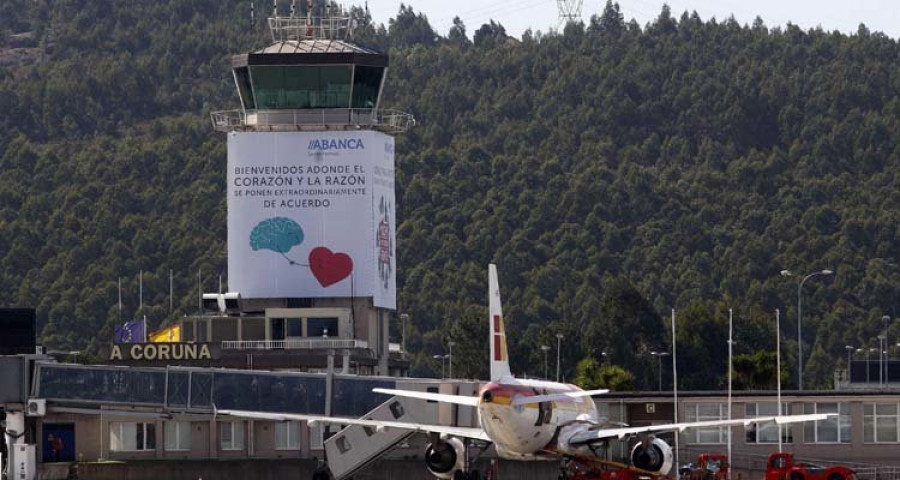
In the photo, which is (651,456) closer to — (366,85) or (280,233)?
(280,233)

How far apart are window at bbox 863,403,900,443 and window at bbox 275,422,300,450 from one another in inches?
1091

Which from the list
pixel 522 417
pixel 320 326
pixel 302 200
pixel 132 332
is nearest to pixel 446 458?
pixel 522 417

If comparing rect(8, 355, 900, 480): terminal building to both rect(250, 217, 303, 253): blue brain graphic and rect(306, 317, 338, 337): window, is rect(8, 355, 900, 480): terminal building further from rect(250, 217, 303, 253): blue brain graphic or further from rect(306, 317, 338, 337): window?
rect(250, 217, 303, 253): blue brain graphic

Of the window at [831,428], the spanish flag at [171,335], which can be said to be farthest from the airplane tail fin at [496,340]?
the spanish flag at [171,335]

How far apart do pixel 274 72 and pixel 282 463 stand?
134ft

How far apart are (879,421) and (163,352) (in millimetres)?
41954

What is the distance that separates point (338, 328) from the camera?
13300cm

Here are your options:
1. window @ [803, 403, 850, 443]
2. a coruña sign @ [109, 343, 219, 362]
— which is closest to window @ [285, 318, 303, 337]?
a coruña sign @ [109, 343, 219, 362]

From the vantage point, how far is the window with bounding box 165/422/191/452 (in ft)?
350

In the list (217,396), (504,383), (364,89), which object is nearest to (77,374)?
(217,396)

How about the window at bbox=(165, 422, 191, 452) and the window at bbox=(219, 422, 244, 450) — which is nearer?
the window at bbox=(165, 422, 191, 452)

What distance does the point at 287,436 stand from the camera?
10769cm

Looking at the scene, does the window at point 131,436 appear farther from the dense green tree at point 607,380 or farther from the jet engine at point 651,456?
the dense green tree at point 607,380

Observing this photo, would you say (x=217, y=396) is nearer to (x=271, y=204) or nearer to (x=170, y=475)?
A: (x=170, y=475)
